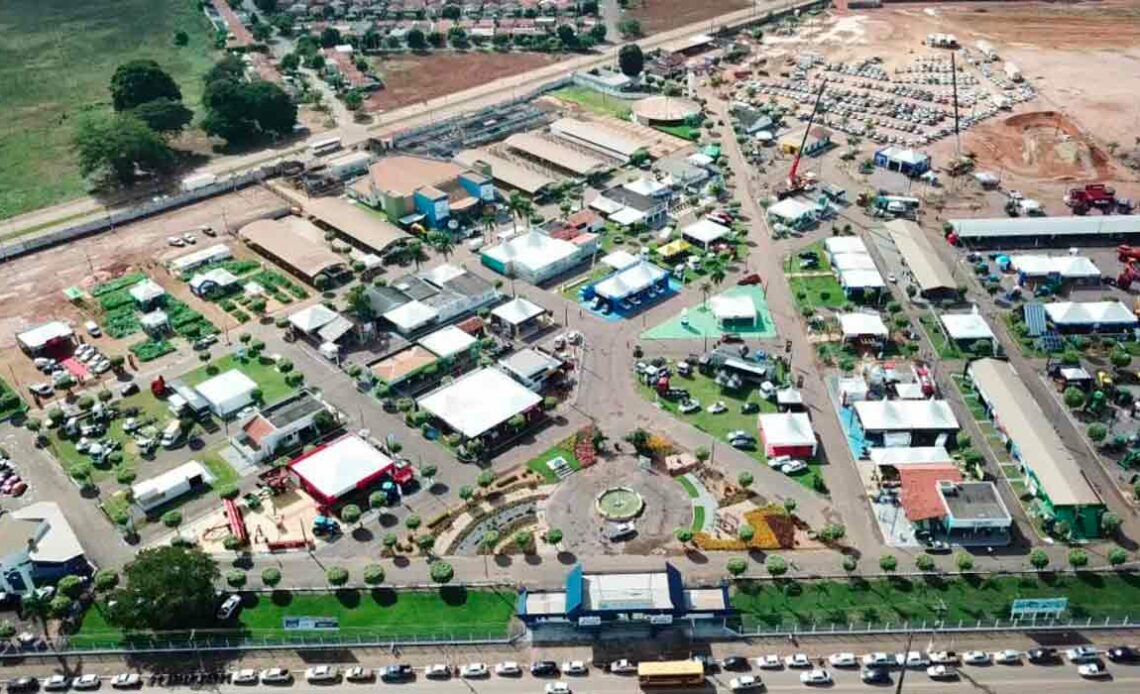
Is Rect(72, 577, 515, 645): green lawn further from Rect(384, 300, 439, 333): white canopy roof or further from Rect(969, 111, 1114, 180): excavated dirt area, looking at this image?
Rect(969, 111, 1114, 180): excavated dirt area

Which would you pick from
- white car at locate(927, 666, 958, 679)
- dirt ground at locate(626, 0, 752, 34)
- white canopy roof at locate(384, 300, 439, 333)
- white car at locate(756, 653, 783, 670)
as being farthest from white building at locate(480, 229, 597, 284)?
dirt ground at locate(626, 0, 752, 34)

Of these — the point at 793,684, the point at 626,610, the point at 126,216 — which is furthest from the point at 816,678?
the point at 126,216

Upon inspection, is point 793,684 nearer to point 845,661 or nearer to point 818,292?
point 845,661

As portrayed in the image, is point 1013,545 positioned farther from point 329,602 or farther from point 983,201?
point 983,201

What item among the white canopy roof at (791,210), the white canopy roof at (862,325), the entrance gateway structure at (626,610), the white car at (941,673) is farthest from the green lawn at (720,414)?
the white canopy roof at (791,210)

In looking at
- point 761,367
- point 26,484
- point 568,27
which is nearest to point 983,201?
point 761,367
